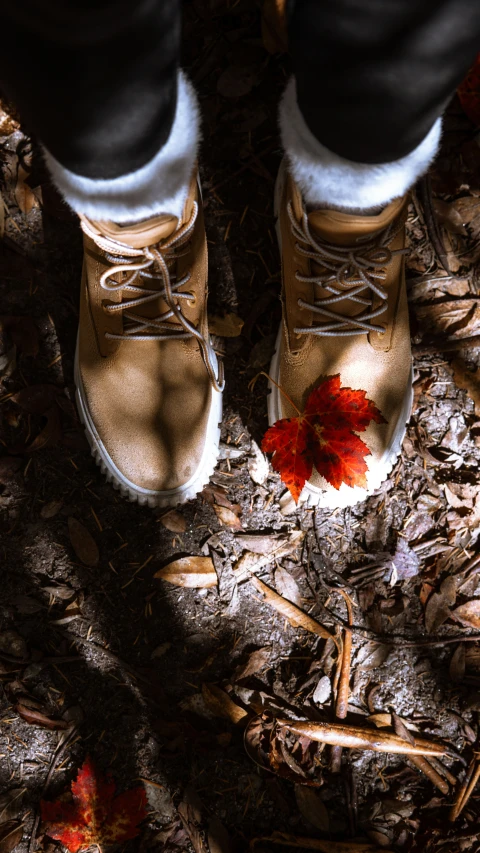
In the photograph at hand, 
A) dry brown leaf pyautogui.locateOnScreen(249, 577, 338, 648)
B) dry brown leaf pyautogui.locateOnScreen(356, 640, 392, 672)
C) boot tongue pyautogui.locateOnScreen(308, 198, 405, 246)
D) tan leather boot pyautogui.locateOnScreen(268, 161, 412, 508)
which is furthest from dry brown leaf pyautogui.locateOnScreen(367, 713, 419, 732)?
boot tongue pyautogui.locateOnScreen(308, 198, 405, 246)

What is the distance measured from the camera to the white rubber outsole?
1.84m

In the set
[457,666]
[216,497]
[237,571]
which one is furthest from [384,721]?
[216,497]

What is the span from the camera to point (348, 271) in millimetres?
1651

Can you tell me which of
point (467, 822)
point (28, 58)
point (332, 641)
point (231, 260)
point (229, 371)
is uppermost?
point (28, 58)

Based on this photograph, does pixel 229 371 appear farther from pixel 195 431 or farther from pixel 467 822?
pixel 467 822

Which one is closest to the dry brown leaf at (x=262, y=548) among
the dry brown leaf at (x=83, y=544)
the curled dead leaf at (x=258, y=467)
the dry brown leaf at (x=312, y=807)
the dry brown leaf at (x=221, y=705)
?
the curled dead leaf at (x=258, y=467)

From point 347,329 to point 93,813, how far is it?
163cm

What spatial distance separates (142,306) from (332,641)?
47.8 inches

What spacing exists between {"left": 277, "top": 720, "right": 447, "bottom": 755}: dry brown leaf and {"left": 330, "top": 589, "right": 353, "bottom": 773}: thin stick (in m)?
0.04

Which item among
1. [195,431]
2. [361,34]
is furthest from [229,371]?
[361,34]

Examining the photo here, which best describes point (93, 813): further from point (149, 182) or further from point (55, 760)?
point (149, 182)

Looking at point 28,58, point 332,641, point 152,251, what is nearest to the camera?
point 28,58

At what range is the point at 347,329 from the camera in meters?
1.75

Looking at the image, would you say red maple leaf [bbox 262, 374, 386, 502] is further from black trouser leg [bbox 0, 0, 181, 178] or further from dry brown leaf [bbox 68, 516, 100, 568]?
black trouser leg [bbox 0, 0, 181, 178]
